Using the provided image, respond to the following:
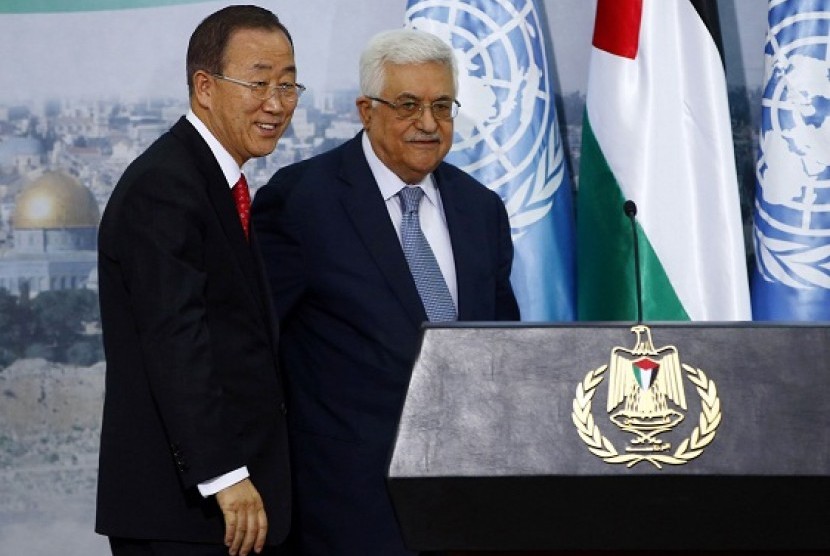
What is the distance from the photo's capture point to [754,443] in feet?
4.93

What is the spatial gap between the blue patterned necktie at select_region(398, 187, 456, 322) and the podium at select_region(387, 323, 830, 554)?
30.6 inches

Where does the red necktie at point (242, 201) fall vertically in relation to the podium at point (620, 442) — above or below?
above

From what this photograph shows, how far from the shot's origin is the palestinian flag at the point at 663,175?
299 cm

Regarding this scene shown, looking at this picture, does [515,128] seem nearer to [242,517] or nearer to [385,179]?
[385,179]

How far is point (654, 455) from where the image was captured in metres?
1.50

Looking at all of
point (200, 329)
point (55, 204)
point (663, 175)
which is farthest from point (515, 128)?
point (200, 329)

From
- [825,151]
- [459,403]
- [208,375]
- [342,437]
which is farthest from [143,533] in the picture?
[825,151]

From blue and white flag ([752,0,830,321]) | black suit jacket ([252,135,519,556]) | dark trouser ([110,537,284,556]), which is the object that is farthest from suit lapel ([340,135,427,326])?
blue and white flag ([752,0,830,321])

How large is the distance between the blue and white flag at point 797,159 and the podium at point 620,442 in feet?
5.06

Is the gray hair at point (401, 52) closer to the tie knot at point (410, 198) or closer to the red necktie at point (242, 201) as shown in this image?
the tie knot at point (410, 198)

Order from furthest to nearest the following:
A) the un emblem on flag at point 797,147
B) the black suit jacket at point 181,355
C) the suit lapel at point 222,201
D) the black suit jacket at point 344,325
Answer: the un emblem on flag at point 797,147 < the black suit jacket at point 344,325 < the suit lapel at point 222,201 < the black suit jacket at point 181,355

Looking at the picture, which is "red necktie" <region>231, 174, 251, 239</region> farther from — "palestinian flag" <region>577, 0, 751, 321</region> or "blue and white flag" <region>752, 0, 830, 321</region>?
"blue and white flag" <region>752, 0, 830, 321</region>

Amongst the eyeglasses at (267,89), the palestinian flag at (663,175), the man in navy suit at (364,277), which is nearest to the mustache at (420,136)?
the man in navy suit at (364,277)

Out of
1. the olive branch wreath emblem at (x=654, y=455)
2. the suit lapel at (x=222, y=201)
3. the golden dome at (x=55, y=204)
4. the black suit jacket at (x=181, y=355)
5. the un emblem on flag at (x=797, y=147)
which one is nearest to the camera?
the olive branch wreath emblem at (x=654, y=455)
